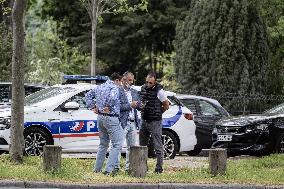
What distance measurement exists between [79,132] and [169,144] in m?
2.33

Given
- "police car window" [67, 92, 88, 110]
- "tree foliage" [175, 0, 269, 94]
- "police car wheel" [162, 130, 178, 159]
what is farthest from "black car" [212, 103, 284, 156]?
"tree foliage" [175, 0, 269, 94]

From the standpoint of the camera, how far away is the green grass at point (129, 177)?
44.9ft

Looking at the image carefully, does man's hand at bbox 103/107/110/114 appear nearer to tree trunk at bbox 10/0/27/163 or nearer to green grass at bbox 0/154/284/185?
green grass at bbox 0/154/284/185

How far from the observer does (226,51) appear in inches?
1213

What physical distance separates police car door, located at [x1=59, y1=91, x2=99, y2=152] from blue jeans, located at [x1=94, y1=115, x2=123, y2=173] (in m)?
3.03

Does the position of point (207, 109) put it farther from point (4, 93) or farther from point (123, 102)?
point (123, 102)

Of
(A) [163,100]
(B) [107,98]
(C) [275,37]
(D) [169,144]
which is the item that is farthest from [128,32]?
(B) [107,98]

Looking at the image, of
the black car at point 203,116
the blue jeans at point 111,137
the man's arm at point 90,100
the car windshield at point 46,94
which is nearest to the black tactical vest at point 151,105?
the blue jeans at point 111,137

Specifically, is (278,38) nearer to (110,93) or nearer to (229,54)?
(229,54)

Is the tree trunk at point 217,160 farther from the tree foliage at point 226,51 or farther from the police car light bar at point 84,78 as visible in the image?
the tree foliage at point 226,51

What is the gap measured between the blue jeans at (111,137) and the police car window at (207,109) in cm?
660

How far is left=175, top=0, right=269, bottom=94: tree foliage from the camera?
101 ft

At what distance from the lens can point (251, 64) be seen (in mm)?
30906

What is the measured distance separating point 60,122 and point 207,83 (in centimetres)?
1427
